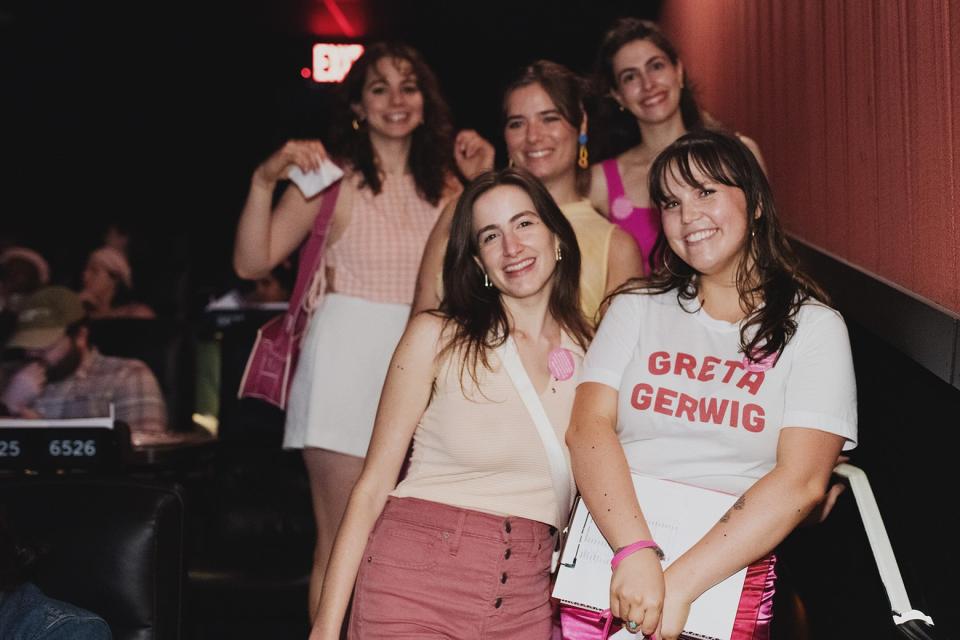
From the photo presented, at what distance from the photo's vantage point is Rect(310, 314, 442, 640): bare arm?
7.00 feet

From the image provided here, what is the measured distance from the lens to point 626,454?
2.05 metres

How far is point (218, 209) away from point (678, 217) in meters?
8.79

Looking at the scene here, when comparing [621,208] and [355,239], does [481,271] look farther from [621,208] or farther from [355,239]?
[621,208]

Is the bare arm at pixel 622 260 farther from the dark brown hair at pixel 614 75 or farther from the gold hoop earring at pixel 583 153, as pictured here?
the dark brown hair at pixel 614 75

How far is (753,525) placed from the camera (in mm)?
1855

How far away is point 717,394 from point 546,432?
0.36 m

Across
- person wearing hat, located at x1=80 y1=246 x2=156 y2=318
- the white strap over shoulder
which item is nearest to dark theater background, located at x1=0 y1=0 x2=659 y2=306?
person wearing hat, located at x1=80 y1=246 x2=156 y2=318

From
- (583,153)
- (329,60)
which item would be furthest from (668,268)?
(329,60)

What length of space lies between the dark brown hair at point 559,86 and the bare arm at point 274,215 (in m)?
0.55

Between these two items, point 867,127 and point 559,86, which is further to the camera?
point 559,86

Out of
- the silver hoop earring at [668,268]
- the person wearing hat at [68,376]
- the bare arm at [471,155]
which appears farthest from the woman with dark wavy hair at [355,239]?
the person wearing hat at [68,376]

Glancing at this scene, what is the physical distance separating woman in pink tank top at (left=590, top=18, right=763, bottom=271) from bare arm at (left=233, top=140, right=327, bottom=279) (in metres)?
0.79

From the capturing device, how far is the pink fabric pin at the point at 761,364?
1.95m

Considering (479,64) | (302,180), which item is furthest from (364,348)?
(479,64)
